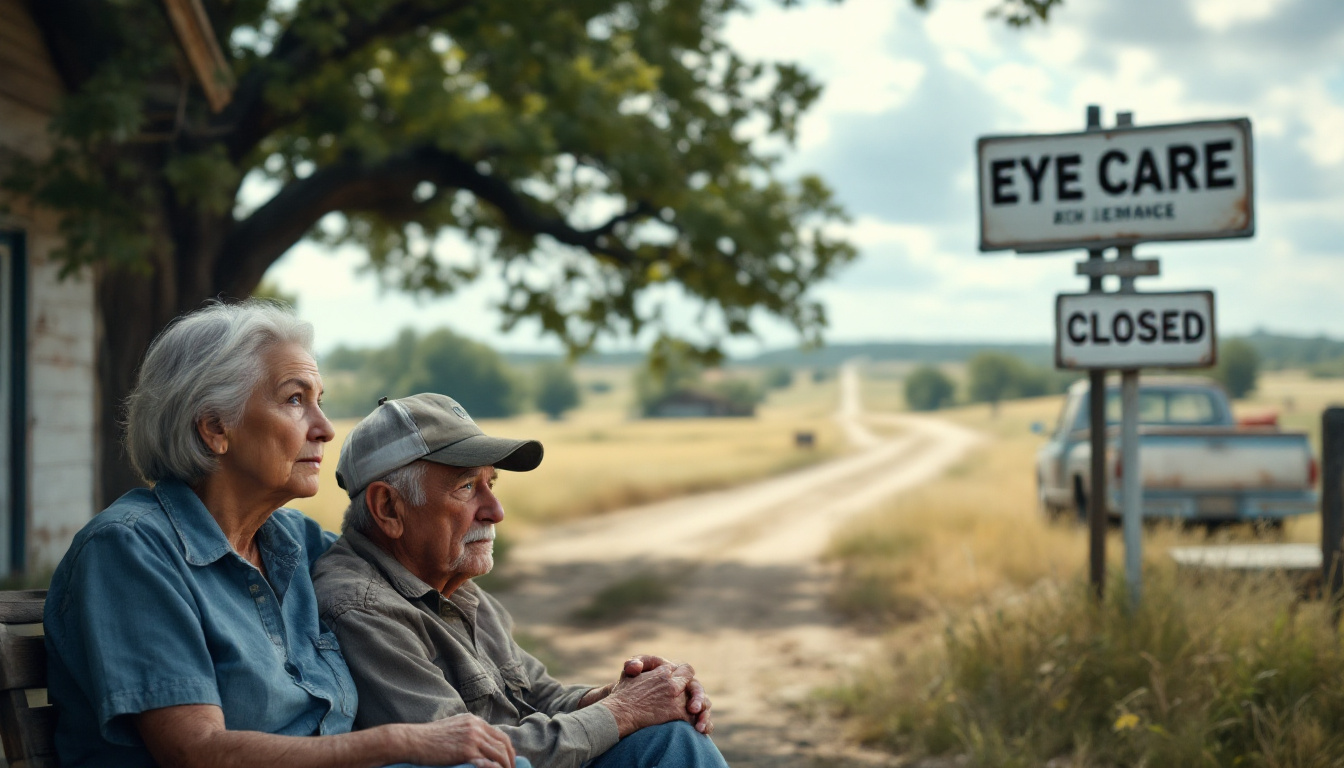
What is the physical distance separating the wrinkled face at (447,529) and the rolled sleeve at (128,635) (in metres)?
0.65

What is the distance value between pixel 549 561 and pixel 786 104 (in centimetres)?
597

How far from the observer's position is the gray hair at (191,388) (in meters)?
2.38

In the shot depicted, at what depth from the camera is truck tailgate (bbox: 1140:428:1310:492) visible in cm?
1024

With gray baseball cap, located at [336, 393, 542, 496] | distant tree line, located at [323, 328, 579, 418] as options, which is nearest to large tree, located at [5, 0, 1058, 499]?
gray baseball cap, located at [336, 393, 542, 496]

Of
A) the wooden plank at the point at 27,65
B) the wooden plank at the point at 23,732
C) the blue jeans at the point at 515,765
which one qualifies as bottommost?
the blue jeans at the point at 515,765

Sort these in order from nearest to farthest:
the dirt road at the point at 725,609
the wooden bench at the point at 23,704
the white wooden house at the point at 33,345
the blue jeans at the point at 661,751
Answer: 1. the wooden bench at the point at 23,704
2. the blue jeans at the point at 661,751
3. the dirt road at the point at 725,609
4. the white wooden house at the point at 33,345

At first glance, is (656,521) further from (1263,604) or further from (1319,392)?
(1319,392)

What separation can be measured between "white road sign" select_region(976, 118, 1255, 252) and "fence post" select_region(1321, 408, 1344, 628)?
1153 mm

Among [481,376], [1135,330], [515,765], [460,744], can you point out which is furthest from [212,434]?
[481,376]

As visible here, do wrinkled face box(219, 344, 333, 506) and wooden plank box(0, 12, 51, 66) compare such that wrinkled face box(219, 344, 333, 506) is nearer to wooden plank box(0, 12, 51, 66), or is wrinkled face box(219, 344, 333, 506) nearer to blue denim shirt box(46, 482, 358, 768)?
blue denim shirt box(46, 482, 358, 768)

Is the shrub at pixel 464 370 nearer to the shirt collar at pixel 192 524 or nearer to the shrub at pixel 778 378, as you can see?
the shirt collar at pixel 192 524

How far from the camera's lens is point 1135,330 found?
18.5ft

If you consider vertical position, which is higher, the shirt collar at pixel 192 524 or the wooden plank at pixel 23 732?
the shirt collar at pixel 192 524

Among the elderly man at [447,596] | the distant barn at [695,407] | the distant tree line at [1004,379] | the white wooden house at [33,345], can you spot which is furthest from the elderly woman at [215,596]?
the distant barn at [695,407]
